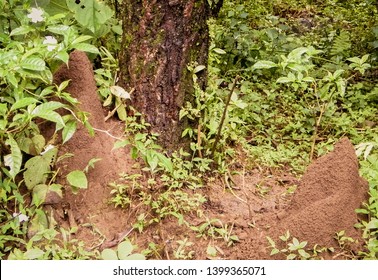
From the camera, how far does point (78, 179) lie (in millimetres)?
3262

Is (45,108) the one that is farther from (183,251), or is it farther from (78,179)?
(183,251)

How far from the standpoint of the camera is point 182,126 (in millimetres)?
3650

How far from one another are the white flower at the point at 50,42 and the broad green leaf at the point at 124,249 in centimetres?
121

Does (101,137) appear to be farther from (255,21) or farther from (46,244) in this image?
(255,21)

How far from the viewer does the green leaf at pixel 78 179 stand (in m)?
3.24

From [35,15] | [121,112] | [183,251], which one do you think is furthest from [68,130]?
[183,251]

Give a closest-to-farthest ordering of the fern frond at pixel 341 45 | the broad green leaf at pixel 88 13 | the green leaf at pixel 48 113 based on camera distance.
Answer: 1. the green leaf at pixel 48 113
2. the broad green leaf at pixel 88 13
3. the fern frond at pixel 341 45

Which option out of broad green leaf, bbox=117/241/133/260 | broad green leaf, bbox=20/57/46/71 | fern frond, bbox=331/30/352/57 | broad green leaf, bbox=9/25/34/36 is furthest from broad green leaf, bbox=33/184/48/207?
fern frond, bbox=331/30/352/57

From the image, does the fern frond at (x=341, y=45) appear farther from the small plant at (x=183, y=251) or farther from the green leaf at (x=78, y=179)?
the green leaf at (x=78, y=179)

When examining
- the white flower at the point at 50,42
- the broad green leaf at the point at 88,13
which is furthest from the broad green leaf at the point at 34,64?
the broad green leaf at the point at 88,13

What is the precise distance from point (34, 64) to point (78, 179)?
690 millimetres

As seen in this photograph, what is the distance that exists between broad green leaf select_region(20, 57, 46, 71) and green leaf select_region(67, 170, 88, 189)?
623 mm

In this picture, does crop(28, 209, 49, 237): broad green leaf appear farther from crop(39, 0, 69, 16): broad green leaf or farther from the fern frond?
the fern frond

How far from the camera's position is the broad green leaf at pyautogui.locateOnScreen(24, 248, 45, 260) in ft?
9.86
